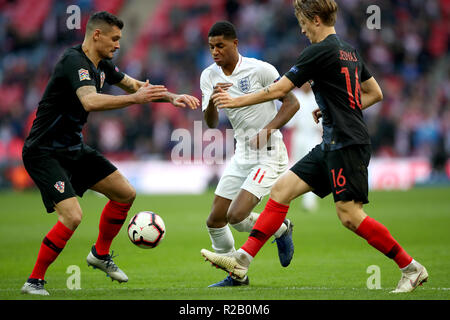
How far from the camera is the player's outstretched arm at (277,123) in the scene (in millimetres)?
6957

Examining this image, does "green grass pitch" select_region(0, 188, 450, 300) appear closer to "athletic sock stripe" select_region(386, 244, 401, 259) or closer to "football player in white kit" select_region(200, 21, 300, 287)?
"athletic sock stripe" select_region(386, 244, 401, 259)

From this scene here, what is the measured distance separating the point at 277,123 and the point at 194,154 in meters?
15.6

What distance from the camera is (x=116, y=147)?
76.3 ft

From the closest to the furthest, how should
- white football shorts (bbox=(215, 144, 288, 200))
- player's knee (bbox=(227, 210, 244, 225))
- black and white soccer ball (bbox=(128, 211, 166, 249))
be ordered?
black and white soccer ball (bbox=(128, 211, 166, 249)), player's knee (bbox=(227, 210, 244, 225)), white football shorts (bbox=(215, 144, 288, 200))

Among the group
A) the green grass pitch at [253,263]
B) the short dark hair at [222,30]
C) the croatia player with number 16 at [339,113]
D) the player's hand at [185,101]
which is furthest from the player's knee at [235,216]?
the short dark hair at [222,30]

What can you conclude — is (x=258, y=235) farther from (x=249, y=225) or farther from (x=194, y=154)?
(x=194, y=154)

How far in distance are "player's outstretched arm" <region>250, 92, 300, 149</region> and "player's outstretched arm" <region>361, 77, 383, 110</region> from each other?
2.74 ft

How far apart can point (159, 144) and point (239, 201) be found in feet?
52.9

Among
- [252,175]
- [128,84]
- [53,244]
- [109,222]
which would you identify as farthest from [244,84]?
[53,244]

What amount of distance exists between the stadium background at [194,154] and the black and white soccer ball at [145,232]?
1.49 feet

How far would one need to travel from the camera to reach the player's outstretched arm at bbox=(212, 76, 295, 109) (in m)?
5.95

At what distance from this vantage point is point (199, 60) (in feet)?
85.8

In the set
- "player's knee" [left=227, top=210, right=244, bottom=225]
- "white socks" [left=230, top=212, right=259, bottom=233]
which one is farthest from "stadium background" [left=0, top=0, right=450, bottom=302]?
"player's knee" [left=227, top=210, right=244, bottom=225]
